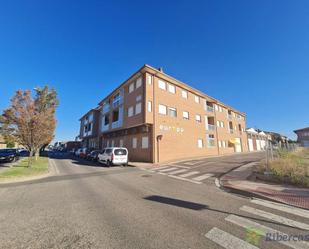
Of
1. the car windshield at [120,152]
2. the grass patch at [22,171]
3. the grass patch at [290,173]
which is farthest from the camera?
the car windshield at [120,152]

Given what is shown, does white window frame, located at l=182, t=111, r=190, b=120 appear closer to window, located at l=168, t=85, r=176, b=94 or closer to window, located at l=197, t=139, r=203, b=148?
window, located at l=168, t=85, r=176, b=94

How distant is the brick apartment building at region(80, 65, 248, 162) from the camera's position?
19769 millimetres

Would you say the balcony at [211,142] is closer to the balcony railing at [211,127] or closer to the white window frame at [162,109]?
the balcony railing at [211,127]

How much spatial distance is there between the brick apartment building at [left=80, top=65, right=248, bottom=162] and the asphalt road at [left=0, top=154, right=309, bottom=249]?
42.9ft

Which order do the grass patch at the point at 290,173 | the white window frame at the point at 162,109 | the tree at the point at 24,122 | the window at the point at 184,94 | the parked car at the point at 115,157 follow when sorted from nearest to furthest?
the grass patch at the point at 290,173 → the tree at the point at 24,122 → the parked car at the point at 115,157 → the white window frame at the point at 162,109 → the window at the point at 184,94

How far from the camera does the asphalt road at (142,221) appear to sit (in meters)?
3.30

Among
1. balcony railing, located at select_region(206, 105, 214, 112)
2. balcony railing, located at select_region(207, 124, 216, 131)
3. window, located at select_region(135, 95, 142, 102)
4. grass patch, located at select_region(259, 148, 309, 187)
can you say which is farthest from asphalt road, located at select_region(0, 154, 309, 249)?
balcony railing, located at select_region(206, 105, 214, 112)

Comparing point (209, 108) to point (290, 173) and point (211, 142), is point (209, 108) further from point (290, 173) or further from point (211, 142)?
point (290, 173)

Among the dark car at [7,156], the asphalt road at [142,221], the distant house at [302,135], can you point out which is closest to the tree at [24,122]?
the dark car at [7,156]

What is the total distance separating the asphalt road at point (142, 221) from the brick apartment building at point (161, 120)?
42.9 ft

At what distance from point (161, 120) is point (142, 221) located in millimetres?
16476

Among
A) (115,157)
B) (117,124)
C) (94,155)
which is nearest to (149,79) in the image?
(117,124)

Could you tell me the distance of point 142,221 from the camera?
4.25 metres

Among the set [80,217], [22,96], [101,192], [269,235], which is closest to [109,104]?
[22,96]
